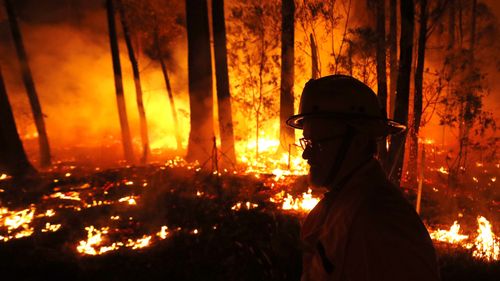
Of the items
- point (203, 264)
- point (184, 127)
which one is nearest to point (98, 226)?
point (203, 264)

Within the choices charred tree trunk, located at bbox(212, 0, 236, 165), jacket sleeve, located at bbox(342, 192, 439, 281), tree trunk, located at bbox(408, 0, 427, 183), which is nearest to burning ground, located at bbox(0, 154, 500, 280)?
tree trunk, located at bbox(408, 0, 427, 183)

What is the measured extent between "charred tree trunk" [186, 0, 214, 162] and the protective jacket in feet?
36.4

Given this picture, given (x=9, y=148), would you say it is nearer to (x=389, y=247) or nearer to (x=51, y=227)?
(x=51, y=227)

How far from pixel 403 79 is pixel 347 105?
8047 millimetres

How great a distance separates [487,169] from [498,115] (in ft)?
46.6

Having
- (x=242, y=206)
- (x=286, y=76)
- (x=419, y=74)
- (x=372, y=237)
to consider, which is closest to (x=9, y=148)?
(x=242, y=206)

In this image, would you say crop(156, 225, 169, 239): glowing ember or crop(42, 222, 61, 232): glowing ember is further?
crop(42, 222, 61, 232): glowing ember

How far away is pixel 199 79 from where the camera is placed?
41.2 ft

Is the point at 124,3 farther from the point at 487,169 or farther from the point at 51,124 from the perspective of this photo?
the point at 487,169

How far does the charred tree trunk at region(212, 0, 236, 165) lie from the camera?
12.4m

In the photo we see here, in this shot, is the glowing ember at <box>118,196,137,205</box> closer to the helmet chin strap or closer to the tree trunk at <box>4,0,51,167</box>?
the helmet chin strap

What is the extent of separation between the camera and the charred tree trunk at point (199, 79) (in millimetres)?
12359

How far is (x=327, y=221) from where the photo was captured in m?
1.70

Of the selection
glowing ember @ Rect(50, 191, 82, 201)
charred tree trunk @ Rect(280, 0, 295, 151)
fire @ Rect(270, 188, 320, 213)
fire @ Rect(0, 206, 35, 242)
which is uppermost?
charred tree trunk @ Rect(280, 0, 295, 151)
